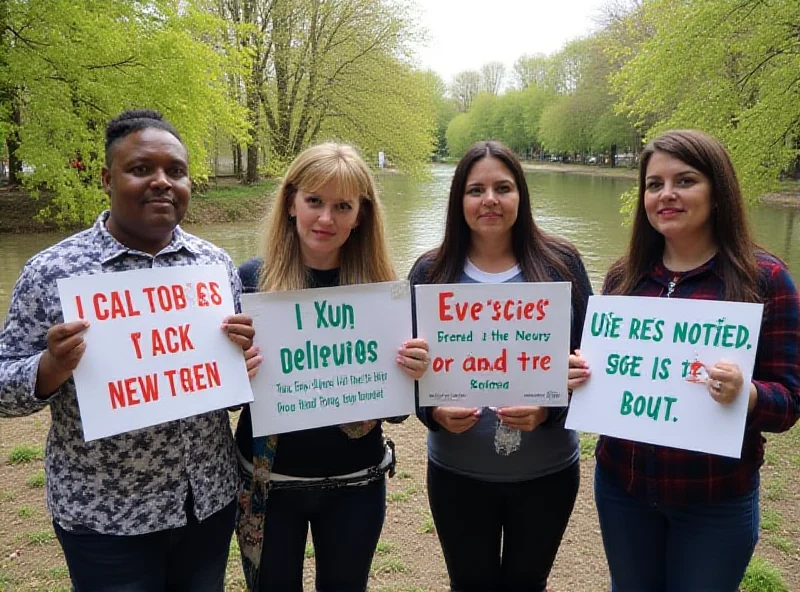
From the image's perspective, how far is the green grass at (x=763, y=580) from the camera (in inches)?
132

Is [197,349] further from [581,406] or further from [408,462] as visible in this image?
[408,462]

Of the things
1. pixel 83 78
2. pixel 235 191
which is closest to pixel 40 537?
pixel 83 78

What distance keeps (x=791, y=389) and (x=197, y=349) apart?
211 centimetres

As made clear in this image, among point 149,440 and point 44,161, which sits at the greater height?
point 44,161

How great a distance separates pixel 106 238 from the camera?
2049 mm

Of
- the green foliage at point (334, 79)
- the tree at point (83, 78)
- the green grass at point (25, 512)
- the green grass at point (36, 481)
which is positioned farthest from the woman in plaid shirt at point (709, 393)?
the green foliage at point (334, 79)

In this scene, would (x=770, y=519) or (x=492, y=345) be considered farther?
(x=770, y=519)

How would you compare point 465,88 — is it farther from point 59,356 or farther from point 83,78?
point 59,356

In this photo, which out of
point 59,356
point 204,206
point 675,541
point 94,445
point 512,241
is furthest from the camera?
point 204,206

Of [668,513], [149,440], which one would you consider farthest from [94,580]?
[668,513]

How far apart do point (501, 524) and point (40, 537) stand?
312 centimetres

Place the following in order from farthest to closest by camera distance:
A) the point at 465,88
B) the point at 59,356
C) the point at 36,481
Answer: the point at 465,88
the point at 36,481
the point at 59,356

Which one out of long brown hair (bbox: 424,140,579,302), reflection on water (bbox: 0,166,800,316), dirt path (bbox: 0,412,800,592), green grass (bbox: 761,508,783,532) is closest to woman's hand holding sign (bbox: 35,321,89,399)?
long brown hair (bbox: 424,140,579,302)

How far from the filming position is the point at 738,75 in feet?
38.0
